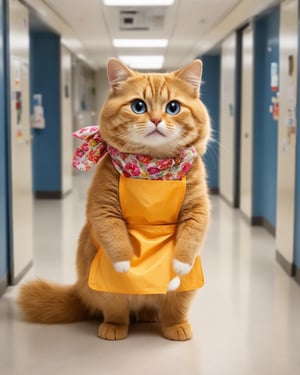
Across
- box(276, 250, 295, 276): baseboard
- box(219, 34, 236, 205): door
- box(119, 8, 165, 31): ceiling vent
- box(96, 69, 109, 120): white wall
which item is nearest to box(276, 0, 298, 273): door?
box(276, 250, 295, 276): baseboard

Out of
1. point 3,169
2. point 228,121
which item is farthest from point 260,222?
point 3,169

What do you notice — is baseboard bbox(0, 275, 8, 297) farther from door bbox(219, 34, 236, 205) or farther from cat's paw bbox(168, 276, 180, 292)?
door bbox(219, 34, 236, 205)

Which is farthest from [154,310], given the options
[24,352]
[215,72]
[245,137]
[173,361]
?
[215,72]

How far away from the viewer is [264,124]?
7309mm

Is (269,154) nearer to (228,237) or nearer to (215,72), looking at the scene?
(228,237)

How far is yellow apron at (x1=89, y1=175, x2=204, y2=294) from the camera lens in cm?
319

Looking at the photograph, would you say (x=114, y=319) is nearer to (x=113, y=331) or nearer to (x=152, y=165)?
(x=113, y=331)

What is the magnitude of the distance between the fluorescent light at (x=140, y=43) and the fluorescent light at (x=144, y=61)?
222 cm

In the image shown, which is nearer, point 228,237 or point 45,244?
point 45,244

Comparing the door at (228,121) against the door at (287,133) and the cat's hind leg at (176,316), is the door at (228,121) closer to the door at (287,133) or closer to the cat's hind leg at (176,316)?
the door at (287,133)

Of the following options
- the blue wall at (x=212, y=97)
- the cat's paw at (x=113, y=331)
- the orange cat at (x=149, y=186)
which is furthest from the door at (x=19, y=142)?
the blue wall at (x=212, y=97)

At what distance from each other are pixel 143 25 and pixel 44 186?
2782 millimetres

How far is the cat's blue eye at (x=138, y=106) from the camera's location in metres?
3.10

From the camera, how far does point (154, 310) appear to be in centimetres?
377
